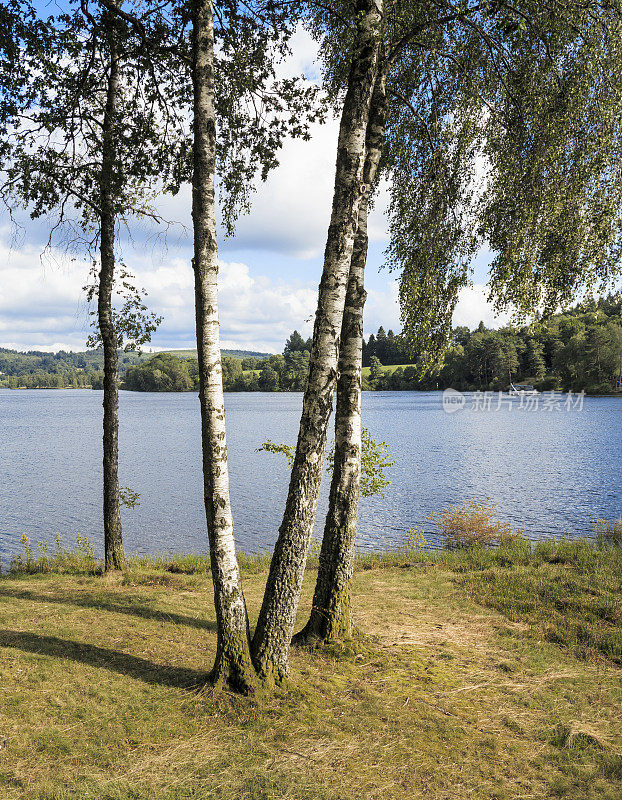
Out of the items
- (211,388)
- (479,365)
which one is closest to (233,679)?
(211,388)

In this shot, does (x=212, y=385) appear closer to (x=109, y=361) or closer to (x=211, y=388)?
(x=211, y=388)

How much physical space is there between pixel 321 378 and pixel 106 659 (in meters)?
4.06

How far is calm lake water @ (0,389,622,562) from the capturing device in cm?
1822

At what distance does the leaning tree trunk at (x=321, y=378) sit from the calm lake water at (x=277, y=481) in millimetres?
10443

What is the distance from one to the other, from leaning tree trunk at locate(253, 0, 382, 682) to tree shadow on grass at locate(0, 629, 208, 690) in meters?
0.86

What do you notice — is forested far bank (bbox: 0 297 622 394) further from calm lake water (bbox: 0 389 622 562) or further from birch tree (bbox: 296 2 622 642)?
birch tree (bbox: 296 2 622 642)

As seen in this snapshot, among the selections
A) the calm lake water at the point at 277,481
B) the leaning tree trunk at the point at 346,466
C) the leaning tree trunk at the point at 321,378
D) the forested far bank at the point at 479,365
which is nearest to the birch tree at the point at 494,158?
the leaning tree trunk at the point at 346,466

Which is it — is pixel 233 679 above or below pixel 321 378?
below

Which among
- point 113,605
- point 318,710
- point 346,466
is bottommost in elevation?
point 113,605

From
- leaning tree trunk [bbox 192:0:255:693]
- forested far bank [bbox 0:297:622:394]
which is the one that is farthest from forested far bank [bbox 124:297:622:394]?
leaning tree trunk [bbox 192:0:255:693]

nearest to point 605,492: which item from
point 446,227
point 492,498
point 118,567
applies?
point 492,498

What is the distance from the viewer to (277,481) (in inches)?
1055

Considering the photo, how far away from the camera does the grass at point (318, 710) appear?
164 inches

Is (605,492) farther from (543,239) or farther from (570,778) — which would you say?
(570,778)
